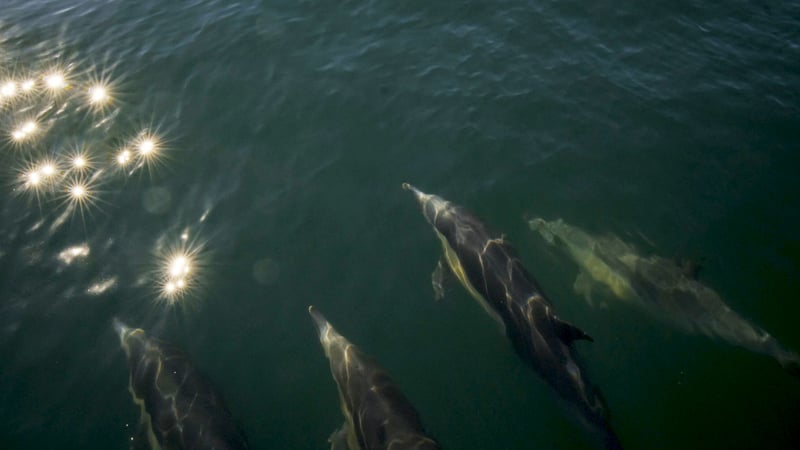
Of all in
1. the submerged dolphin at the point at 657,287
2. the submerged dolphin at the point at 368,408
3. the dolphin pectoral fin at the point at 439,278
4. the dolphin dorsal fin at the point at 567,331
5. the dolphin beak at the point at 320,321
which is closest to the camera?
the submerged dolphin at the point at 368,408

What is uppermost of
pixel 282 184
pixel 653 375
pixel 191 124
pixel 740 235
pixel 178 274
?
pixel 191 124

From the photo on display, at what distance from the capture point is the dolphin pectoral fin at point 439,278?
845 centimetres

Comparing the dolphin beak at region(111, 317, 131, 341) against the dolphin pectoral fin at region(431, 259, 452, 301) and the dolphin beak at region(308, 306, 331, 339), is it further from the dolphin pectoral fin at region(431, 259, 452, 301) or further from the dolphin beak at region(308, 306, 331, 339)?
the dolphin pectoral fin at region(431, 259, 452, 301)

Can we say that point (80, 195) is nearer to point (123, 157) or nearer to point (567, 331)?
point (123, 157)

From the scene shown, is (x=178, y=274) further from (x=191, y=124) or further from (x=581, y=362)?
(x=581, y=362)

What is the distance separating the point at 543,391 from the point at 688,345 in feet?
9.19

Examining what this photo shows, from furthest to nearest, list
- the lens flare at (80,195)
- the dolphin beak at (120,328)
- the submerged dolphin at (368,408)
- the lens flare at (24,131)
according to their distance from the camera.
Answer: the lens flare at (24,131), the lens flare at (80,195), the dolphin beak at (120,328), the submerged dolphin at (368,408)

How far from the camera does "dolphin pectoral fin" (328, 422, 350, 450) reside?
6.65 m

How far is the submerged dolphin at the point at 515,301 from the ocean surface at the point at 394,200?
16.9 inches

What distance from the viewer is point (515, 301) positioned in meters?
7.31

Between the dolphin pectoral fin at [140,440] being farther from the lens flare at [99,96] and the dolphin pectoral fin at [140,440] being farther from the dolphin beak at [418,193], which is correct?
the lens flare at [99,96]

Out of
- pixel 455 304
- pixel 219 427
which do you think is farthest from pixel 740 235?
pixel 219 427

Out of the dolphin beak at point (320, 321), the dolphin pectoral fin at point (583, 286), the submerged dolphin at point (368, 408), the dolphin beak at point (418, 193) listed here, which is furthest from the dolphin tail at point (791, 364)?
the dolphin beak at point (320, 321)

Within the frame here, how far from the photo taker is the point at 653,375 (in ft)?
24.4
